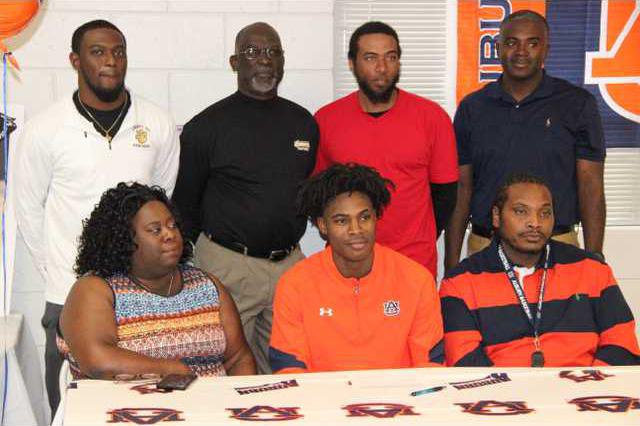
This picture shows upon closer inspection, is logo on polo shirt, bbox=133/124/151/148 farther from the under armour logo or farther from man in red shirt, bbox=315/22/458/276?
the under armour logo

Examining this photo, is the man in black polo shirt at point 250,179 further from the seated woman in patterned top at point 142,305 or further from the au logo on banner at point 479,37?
the au logo on banner at point 479,37

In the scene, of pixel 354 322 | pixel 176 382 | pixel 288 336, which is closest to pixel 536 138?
pixel 354 322

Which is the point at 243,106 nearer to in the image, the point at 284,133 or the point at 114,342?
the point at 284,133

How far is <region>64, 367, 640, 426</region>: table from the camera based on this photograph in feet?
6.21

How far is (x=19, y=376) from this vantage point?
3.23m

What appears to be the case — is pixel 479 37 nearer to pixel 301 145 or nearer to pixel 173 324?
pixel 301 145

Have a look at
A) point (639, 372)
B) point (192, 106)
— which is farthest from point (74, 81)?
point (639, 372)

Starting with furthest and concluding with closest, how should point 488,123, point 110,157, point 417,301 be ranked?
point 488,123
point 110,157
point 417,301

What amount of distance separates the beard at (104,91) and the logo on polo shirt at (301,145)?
633mm

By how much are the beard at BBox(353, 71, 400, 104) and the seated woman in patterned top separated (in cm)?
90

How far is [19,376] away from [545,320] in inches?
73.1

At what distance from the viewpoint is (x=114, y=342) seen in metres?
2.41

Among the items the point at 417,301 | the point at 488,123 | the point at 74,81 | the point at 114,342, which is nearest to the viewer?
the point at 114,342

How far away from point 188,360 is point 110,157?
85 cm
